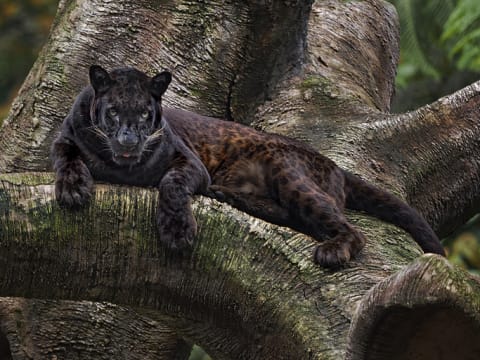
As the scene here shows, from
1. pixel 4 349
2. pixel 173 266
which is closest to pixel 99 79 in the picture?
pixel 173 266

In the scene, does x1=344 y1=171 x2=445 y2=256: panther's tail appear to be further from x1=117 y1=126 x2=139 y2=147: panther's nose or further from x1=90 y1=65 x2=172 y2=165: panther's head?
x1=117 y1=126 x2=139 y2=147: panther's nose

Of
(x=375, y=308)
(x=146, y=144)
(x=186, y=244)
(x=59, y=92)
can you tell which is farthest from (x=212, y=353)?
(x=59, y=92)

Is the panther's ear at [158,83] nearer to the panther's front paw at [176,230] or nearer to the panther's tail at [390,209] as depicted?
the panther's front paw at [176,230]

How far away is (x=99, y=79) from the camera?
18.1 feet

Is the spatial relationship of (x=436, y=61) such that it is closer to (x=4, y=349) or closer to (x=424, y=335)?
(x=4, y=349)

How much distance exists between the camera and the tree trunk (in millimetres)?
4805

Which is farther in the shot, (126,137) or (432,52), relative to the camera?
(432,52)

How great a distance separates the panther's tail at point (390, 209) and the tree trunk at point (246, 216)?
209mm

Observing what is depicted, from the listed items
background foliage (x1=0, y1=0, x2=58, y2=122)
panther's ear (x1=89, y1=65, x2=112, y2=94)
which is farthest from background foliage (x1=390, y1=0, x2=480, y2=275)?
panther's ear (x1=89, y1=65, x2=112, y2=94)

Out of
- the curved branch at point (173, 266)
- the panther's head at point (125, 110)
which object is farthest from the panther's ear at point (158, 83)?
the curved branch at point (173, 266)

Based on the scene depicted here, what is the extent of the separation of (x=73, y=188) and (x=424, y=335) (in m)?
1.78

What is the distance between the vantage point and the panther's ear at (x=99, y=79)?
548 cm

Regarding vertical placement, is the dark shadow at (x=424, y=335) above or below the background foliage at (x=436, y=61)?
above

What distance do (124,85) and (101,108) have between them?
0.16m
